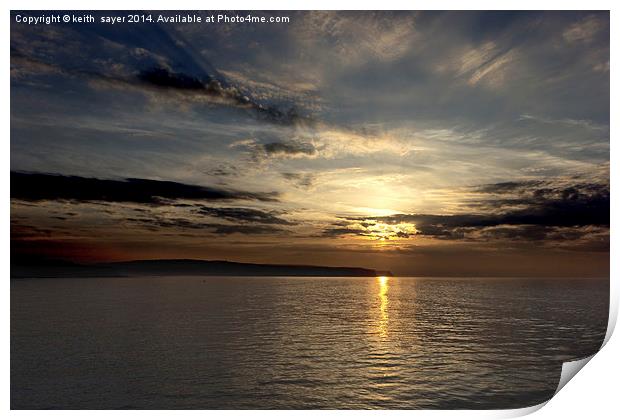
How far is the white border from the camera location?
7594 mm

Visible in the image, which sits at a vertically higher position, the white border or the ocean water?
the white border

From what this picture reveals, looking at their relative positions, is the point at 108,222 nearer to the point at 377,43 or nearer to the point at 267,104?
the point at 267,104

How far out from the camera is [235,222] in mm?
21859

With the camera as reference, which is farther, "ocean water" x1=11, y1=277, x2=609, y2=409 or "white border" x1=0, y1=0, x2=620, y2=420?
"ocean water" x1=11, y1=277, x2=609, y2=409
